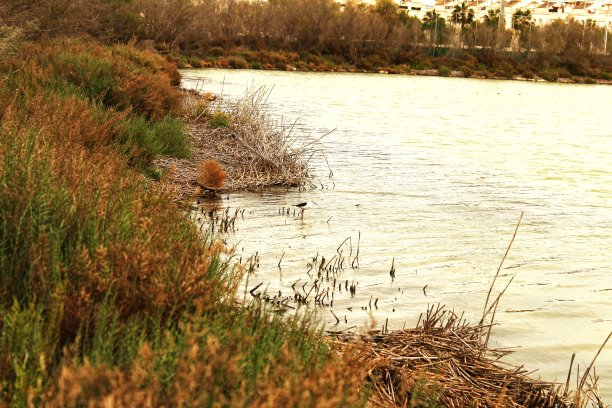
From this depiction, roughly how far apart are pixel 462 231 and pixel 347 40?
237ft

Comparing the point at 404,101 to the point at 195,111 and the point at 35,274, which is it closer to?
the point at 195,111

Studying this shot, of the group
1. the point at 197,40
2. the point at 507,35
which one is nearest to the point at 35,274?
the point at 197,40

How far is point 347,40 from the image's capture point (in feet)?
266

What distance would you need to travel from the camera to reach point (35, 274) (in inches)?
135

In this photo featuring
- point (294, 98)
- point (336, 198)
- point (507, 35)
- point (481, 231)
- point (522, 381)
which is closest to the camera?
point (522, 381)

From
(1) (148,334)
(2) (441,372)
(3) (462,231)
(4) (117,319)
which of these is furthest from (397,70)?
(4) (117,319)

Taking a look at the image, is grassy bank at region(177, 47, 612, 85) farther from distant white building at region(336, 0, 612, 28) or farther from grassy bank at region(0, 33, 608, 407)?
distant white building at region(336, 0, 612, 28)

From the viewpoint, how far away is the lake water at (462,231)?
7.09 m

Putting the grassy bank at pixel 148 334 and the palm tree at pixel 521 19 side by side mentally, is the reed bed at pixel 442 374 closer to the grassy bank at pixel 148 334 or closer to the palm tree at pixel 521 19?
the grassy bank at pixel 148 334

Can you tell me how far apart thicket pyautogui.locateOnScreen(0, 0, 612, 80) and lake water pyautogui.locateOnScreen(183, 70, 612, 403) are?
43.4 m

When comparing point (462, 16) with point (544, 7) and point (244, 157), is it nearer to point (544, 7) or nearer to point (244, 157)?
point (544, 7)

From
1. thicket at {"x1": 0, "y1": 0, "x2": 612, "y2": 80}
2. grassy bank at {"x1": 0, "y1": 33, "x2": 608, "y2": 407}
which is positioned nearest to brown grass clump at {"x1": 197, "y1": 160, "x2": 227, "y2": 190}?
grassy bank at {"x1": 0, "y1": 33, "x2": 608, "y2": 407}

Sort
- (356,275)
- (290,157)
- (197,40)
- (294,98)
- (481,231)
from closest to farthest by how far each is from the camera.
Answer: (356,275)
(481,231)
(290,157)
(294,98)
(197,40)

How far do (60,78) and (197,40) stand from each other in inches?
2207
